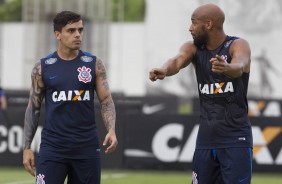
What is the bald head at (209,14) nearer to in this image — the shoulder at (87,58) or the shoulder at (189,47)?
the shoulder at (189,47)

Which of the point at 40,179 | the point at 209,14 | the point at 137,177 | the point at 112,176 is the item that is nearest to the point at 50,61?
the point at 40,179

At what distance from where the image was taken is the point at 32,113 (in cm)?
892

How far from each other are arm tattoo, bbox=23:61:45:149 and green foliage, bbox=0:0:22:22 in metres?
48.7

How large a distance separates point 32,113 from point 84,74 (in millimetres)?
702

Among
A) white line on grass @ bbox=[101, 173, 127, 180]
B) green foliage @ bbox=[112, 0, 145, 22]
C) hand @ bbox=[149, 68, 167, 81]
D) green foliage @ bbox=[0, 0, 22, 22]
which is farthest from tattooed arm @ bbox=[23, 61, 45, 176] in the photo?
green foliage @ bbox=[112, 0, 145, 22]

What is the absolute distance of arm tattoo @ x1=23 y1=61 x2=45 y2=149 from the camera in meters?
8.77

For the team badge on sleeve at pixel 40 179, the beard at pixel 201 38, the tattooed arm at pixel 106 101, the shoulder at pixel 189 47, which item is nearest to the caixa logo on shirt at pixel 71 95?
the tattooed arm at pixel 106 101

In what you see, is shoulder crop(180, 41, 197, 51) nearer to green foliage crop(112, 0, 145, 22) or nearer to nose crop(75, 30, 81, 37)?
nose crop(75, 30, 81, 37)

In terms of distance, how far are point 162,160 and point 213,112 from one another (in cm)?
927

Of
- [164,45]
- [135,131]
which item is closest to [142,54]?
[164,45]

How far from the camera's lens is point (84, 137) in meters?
8.58

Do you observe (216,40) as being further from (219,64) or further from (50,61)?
(50,61)

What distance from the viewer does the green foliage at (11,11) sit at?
57.1 meters

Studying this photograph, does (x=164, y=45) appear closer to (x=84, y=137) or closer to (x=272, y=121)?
(x=272, y=121)
